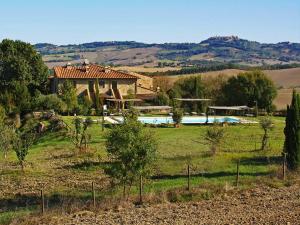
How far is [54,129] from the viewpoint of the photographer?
39375 mm

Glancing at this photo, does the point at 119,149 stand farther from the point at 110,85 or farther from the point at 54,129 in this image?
the point at 110,85

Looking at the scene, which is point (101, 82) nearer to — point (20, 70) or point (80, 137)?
point (20, 70)

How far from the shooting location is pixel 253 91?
6144 centimetres

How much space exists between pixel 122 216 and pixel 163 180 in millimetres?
5909

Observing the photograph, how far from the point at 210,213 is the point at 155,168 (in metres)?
6.87

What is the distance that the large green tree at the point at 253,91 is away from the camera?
61.2 metres

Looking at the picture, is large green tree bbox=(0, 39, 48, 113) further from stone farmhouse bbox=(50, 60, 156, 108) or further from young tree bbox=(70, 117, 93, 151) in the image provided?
young tree bbox=(70, 117, 93, 151)

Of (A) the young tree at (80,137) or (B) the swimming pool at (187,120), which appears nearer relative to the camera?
(A) the young tree at (80,137)

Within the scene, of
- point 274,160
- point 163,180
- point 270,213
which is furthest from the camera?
point 274,160

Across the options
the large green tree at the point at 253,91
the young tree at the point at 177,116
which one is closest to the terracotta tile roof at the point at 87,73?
the large green tree at the point at 253,91

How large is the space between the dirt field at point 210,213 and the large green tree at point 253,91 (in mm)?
42559

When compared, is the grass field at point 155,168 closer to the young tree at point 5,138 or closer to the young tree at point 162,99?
the young tree at point 5,138

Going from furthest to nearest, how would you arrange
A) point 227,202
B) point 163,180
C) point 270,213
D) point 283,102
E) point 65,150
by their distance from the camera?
1. point 283,102
2. point 65,150
3. point 163,180
4. point 227,202
5. point 270,213

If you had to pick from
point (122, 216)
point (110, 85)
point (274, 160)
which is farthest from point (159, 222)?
point (110, 85)
